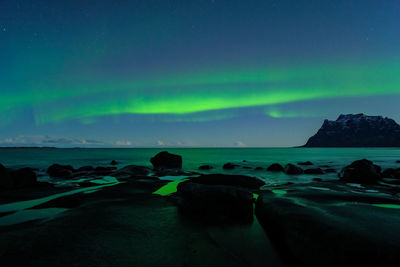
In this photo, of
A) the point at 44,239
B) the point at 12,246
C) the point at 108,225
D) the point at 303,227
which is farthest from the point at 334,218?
the point at 12,246

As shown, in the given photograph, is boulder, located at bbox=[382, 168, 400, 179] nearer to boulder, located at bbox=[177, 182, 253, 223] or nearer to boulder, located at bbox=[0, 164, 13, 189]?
boulder, located at bbox=[177, 182, 253, 223]

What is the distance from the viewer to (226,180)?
9.24m

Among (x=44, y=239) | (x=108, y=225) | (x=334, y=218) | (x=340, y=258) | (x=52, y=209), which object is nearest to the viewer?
(x=340, y=258)

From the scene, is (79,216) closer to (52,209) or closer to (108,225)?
(108,225)

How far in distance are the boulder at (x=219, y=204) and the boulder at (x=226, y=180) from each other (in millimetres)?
2956

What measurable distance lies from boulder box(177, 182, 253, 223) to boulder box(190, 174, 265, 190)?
2.96m

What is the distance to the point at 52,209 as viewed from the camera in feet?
20.0

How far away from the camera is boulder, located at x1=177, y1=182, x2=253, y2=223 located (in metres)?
5.34

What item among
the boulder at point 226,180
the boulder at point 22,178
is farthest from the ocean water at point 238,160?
the boulder at point 22,178

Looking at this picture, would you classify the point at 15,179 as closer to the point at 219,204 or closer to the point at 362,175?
the point at 219,204

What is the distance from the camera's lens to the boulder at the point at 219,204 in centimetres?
534

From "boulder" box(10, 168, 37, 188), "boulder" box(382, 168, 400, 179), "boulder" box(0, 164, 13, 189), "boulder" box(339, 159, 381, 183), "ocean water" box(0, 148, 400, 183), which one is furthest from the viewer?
"ocean water" box(0, 148, 400, 183)

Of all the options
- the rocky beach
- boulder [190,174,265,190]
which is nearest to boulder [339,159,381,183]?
the rocky beach

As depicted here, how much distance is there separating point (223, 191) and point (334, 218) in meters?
2.55
